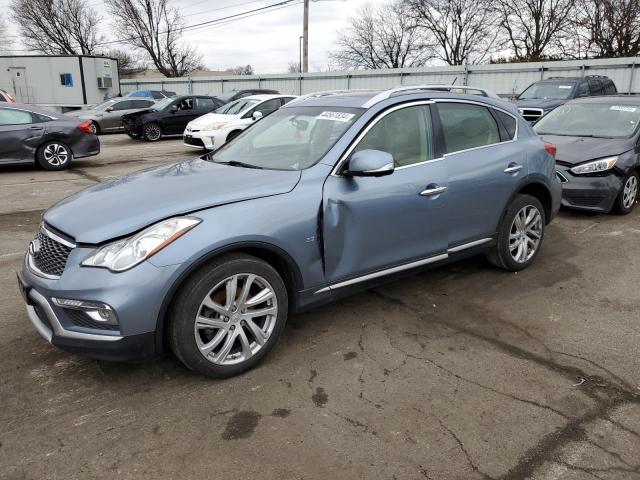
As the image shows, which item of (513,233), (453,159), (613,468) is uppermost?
(453,159)

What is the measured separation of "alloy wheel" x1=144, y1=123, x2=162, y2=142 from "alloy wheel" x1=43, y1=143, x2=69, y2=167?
627cm

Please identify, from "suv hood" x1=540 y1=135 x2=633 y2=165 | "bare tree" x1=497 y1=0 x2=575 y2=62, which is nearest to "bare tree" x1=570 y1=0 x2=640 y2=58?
"bare tree" x1=497 y1=0 x2=575 y2=62

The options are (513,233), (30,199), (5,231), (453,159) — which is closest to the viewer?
(453,159)

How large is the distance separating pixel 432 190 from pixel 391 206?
0.43m

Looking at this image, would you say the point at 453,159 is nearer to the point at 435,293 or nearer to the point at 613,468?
the point at 435,293

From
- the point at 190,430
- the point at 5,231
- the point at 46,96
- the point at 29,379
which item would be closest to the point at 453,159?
the point at 190,430

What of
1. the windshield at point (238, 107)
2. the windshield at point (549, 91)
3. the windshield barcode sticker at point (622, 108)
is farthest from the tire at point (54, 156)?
the windshield at point (549, 91)

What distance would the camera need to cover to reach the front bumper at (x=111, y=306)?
276 centimetres

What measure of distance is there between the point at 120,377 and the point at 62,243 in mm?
887

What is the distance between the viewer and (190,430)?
275 centimetres

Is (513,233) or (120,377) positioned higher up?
(513,233)

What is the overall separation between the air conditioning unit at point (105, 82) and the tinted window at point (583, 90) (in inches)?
982

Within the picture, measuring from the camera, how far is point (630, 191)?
725 cm

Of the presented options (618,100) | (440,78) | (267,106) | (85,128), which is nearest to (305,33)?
(440,78)
